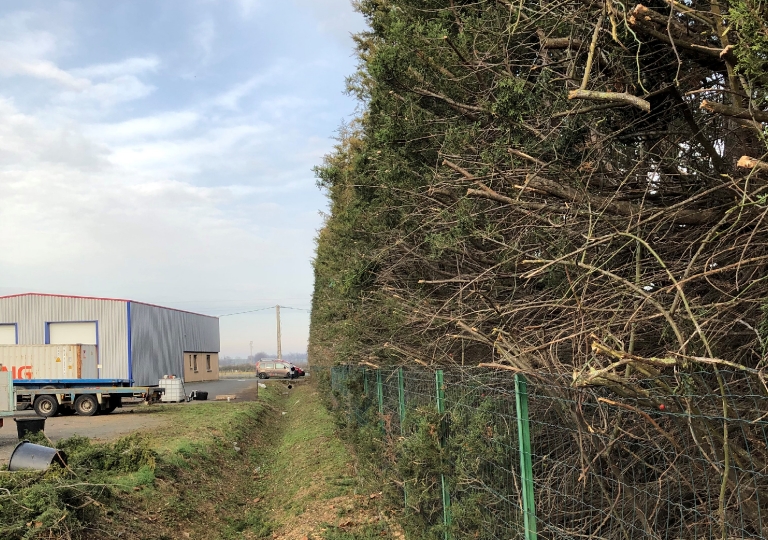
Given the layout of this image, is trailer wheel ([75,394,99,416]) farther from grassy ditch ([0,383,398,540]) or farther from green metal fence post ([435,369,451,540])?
green metal fence post ([435,369,451,540])

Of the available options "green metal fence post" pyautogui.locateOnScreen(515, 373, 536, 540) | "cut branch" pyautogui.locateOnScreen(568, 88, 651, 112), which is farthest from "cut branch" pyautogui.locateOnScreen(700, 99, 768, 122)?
"green metal fence post" pyautogui.locateOnScreen(515, 373, 536, 540)

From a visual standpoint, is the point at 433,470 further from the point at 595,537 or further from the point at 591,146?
the point at 591,146

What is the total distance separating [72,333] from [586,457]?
3256 centimetres

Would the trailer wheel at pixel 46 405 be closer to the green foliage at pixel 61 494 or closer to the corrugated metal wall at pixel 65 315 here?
the corrugated metal wall at pixel 65 315

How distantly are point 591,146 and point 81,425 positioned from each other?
18803mm

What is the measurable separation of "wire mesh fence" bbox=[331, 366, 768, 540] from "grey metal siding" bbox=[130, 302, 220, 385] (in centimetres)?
2862

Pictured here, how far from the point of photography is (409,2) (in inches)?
229

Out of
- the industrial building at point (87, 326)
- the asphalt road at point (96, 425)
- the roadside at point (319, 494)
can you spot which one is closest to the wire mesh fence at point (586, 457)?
the roadside at point (319, 494)

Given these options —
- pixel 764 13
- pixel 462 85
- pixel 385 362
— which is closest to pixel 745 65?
pixel 764 13

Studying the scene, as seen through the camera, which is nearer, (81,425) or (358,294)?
(358,294)

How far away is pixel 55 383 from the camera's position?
2127 centimetres

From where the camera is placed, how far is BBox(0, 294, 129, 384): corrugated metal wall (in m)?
29.8

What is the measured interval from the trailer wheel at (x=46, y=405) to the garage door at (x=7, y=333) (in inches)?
453

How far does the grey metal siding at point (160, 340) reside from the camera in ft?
103
